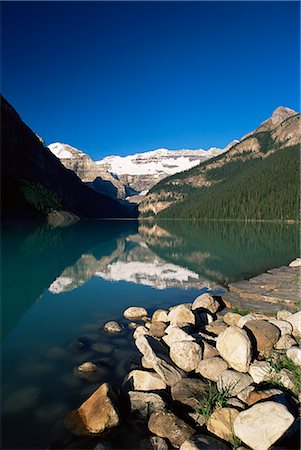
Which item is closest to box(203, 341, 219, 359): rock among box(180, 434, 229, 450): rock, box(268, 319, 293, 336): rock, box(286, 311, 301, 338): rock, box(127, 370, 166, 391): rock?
box(127, 370, 166, 391): rock

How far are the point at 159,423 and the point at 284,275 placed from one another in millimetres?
15106

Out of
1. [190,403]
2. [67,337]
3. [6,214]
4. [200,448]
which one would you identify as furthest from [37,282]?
[6,214]

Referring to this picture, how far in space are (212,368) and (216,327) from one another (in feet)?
10.7

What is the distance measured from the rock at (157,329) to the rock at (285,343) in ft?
14.4

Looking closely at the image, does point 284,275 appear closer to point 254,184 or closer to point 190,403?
point 190,403

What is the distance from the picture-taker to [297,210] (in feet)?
420

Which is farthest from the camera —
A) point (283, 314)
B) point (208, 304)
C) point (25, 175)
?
point (25, 175)

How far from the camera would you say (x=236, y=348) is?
937cm

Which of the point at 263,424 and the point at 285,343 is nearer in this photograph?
the point at 263,424

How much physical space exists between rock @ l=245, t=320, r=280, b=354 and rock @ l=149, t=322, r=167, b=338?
3.56 meters

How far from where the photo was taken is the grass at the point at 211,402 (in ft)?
24.4

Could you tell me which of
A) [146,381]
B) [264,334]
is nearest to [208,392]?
[146,381]

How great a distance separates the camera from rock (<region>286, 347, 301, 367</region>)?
871 centimetres

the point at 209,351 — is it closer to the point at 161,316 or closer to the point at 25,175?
the point at 161,316
